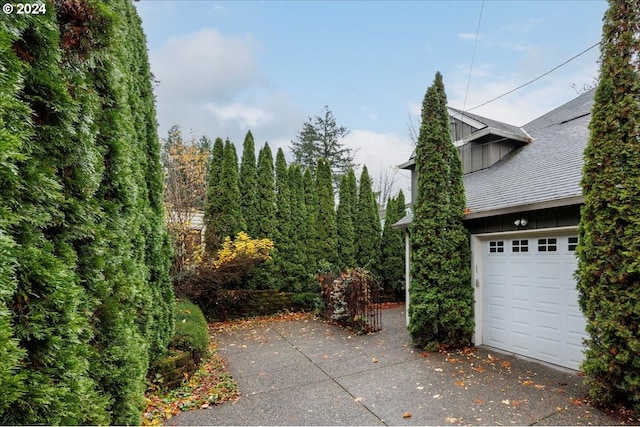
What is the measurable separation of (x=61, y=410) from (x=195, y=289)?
7.27m

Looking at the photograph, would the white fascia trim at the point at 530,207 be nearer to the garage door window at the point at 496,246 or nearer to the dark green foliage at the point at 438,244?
the dark green foliage at the point at 438,244

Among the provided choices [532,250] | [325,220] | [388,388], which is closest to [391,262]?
[325,220]

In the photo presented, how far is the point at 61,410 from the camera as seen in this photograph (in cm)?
129

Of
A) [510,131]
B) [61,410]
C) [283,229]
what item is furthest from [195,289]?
[510,131]

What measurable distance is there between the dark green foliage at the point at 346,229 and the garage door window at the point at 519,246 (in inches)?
226

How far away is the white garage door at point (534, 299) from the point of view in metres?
4.77

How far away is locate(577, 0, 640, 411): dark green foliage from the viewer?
341 cm

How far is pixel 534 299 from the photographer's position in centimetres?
525

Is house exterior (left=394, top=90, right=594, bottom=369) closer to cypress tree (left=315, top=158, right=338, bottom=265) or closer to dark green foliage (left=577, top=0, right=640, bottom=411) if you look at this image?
dark green foliage (left=577, top=0, right=640, bottom=411)

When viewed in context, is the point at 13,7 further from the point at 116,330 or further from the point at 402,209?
the point at 402,209

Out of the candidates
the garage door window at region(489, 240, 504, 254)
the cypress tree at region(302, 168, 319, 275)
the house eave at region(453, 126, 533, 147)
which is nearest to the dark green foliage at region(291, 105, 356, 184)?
the cypress tree at region(302, 168, 319, 275)

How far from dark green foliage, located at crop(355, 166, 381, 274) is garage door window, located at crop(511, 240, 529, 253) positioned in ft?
19.1

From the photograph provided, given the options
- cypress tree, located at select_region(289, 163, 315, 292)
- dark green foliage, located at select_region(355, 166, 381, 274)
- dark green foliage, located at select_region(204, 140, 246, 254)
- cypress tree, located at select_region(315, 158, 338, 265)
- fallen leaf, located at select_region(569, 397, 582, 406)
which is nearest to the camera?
fallen leaf, located at select_region(569, 397, 582, 406)

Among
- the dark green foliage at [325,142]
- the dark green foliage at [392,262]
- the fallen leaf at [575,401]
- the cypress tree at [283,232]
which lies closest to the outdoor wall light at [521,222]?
the fallen leaf at [575,401]
